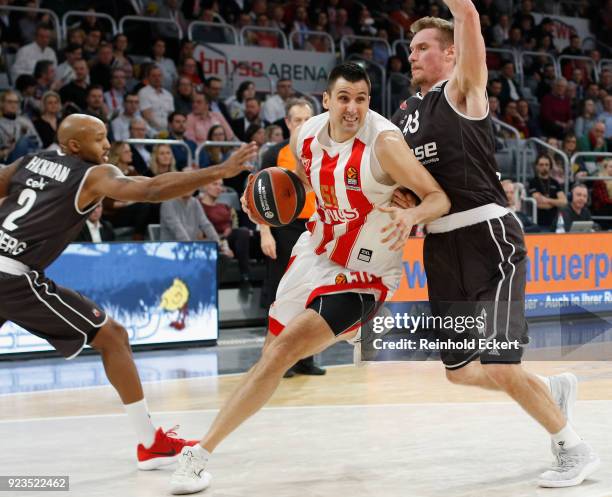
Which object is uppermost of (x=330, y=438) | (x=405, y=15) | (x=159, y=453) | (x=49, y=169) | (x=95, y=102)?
(x=405, y=15)

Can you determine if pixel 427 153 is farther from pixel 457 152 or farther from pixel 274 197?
pixel 274 197

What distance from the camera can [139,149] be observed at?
34.6 ft

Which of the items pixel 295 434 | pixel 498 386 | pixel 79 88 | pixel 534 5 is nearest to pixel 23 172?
pixel 295 434

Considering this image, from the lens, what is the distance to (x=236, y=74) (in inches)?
517

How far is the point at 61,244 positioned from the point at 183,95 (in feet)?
23.6

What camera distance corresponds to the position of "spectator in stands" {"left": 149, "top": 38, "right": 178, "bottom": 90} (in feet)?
39.3

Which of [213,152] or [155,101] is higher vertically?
[155,101]

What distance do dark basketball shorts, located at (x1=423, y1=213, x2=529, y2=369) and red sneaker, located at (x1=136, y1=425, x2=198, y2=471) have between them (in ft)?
4.75

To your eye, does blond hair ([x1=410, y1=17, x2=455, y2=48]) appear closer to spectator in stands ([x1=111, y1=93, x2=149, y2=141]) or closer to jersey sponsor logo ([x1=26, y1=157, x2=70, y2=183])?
jersey sponsor logo ([x1=26, y1=157, x2=70, y2=183])

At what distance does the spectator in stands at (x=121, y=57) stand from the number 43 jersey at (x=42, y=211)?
695 cm

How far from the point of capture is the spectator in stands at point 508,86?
15.3m

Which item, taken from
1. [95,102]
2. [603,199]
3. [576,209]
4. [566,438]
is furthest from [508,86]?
[566,438]

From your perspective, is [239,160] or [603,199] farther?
[603,199]

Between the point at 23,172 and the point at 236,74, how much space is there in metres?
8.48
